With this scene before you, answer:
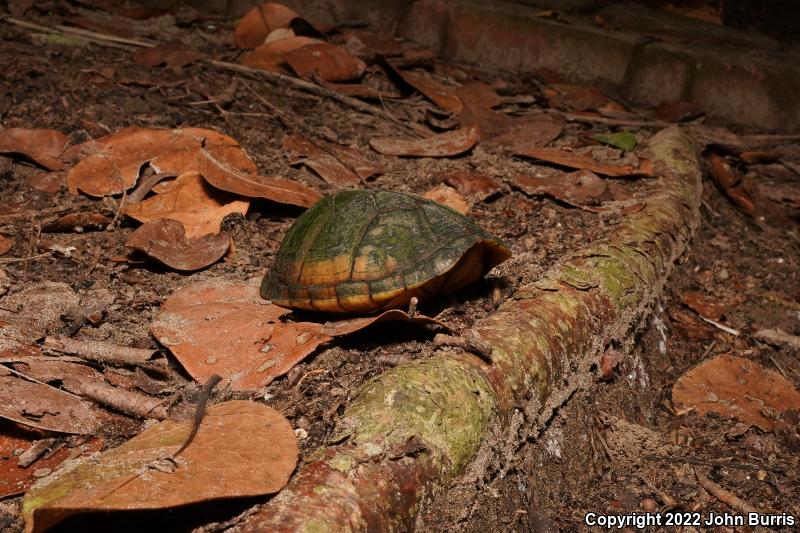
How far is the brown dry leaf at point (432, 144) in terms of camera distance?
4246 mm

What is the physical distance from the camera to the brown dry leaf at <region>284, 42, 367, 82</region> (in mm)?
4988

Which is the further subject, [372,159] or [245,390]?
[372,159]

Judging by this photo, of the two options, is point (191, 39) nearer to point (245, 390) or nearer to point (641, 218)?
point (641, 218)

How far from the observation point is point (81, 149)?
12.5 ft

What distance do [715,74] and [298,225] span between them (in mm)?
3618

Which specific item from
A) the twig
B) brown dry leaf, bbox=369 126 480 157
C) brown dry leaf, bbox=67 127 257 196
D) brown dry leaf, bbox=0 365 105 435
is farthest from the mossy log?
brown dry leaf, bbox=67 127 257 196

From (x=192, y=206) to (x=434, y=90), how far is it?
208 centimetres

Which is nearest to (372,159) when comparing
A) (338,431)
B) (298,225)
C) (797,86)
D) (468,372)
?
(298,225)

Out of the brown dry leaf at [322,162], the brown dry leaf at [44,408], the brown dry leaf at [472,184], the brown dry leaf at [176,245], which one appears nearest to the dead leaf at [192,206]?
the brown dry leaf at [176,245]

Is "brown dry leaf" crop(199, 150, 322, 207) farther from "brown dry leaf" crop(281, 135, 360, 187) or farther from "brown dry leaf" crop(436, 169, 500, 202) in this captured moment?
"brown dry leaf" crop(436, 169, 500, 202)

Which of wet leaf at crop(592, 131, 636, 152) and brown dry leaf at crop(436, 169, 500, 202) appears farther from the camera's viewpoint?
wet leaf at crop(592, 131, 636, 152)

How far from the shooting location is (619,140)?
463 centimetres

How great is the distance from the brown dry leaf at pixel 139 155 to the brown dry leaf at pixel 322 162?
33 cm

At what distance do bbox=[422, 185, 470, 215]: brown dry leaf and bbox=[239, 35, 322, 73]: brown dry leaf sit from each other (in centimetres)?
183
